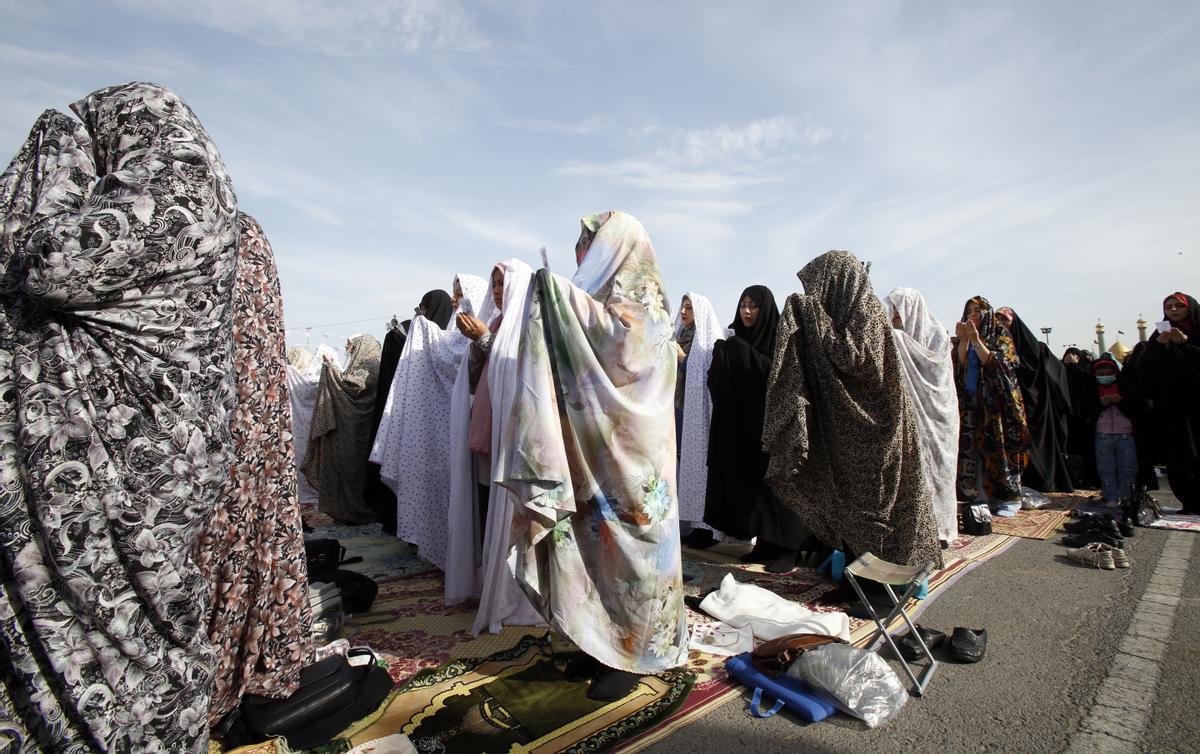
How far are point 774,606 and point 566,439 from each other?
5.54ft

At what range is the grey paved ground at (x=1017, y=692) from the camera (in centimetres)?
204

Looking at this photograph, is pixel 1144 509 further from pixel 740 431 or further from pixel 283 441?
pixel 283 441

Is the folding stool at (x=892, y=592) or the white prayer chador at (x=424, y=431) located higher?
the white prayer chador at (x=424, y=431)

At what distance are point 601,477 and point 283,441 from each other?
47.6 inches

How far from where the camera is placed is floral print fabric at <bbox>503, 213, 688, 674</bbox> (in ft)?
7.54

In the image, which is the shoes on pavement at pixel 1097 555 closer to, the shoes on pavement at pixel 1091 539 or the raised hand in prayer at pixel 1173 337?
the shoes on pavement at pixel 1091 539

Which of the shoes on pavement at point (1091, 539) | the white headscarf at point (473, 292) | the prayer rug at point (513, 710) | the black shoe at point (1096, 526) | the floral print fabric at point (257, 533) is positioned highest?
the white headscarf at point (473, 292)

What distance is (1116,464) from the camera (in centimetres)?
592

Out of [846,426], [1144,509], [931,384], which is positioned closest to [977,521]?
[931,384]

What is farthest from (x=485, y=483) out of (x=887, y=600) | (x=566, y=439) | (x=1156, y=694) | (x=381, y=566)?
(x=1156, y=694)

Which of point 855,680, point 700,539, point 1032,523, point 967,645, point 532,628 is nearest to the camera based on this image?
point 855,680

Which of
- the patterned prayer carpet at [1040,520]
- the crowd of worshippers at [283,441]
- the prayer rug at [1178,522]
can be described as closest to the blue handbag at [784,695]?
the crowd of worshippers at [283,441]

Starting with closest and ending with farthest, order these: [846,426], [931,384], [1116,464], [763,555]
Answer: [846,426]
[763,555]
[931,384]
[1116,464]

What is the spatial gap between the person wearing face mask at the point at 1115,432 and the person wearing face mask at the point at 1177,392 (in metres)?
0.18
